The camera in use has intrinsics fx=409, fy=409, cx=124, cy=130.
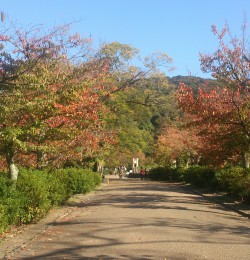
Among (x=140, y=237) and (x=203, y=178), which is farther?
(x=203, y=178)

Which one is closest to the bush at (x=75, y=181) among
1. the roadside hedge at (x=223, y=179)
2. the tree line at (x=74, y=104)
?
the tree line at (x=74, y=104)

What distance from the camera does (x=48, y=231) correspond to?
1105 centimetres

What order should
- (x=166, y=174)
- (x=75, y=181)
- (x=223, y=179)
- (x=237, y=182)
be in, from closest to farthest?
(x=237, y=182)
(x=75, y=181)
(x=223, y=179)
(x=166, y=174)

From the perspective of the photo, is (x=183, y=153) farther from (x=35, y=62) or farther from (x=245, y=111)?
(x=35, y=62)

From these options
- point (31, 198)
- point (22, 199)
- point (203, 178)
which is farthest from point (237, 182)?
point (22, 199)

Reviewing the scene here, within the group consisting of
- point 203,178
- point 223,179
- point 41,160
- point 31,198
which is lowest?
point 31,198

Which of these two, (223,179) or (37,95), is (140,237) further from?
(223,179)

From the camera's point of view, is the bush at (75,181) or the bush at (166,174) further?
the bush at (166,174)

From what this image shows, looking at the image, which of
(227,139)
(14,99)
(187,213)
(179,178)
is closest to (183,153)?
(179,178)

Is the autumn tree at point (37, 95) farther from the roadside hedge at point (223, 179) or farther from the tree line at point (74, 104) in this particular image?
the roadside hedge at point (223, 179)

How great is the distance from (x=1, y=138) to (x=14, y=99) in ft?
5.13

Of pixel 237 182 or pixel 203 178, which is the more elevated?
pixel 203 178

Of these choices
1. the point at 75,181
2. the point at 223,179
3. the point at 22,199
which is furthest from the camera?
the point at 223,179

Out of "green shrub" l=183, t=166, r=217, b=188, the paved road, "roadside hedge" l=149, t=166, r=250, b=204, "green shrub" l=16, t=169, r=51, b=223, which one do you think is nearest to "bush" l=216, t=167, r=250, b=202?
"roadside hedge" l=149, t=166, r=250, b=204
